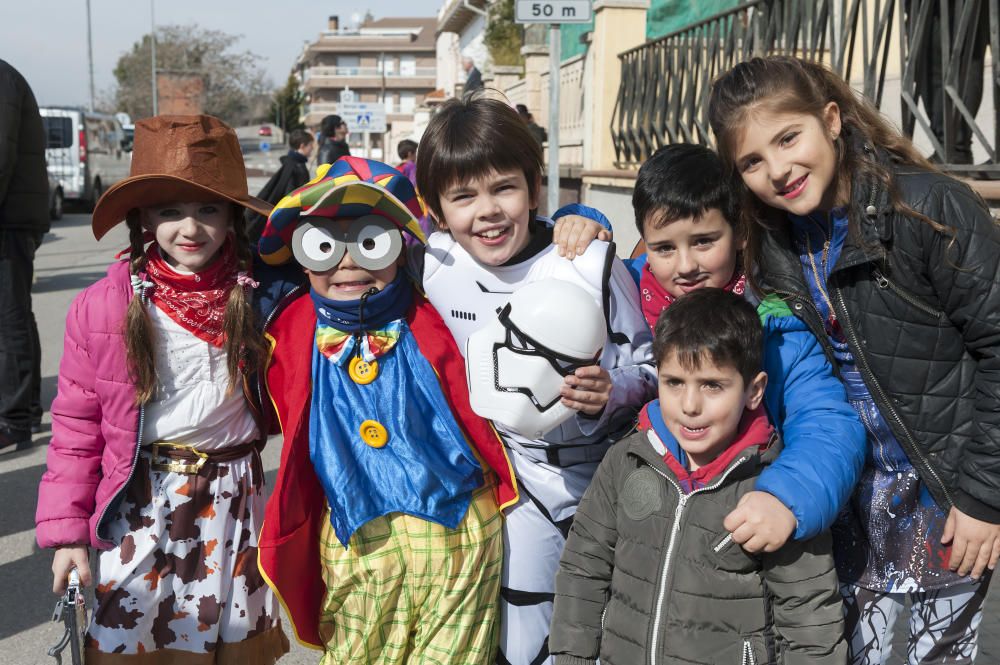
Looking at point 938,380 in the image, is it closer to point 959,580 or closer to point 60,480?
point 959,580

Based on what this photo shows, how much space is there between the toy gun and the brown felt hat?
0.94 meters

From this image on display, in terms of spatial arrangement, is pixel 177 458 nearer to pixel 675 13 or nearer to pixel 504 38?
pixel 675 13

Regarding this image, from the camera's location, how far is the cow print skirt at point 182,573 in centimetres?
252

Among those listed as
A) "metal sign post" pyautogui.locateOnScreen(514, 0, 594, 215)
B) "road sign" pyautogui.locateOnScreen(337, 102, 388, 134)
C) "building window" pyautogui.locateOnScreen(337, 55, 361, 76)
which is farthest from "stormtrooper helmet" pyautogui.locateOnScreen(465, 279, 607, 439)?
"building window" pyautogui.locateOnScreen(337, 55, 361, 76)

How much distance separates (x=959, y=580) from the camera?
217 centimetres

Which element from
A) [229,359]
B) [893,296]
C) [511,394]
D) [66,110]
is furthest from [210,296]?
[66,110]

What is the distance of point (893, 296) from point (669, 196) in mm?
556

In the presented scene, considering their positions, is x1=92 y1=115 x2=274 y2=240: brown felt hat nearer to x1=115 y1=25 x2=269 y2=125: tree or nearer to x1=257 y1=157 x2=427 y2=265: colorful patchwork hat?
x1=257 y1=157 x2=427 y2=265: colorful patchwork hat

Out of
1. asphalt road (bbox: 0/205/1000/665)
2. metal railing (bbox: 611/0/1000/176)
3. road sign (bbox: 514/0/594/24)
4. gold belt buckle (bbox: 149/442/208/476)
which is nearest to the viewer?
gold belt buckle (bbox: 149/442/208/476)

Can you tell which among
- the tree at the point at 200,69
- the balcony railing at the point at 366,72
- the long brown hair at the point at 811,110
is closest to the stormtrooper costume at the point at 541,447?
the long brown hair at the point at 811,110

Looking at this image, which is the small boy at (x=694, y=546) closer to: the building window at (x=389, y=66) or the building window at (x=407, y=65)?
the building window at (x=389, y=66)

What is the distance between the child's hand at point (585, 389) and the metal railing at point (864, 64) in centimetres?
201

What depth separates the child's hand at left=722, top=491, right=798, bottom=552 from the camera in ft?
6.30

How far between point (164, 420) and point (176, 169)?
644 mm
